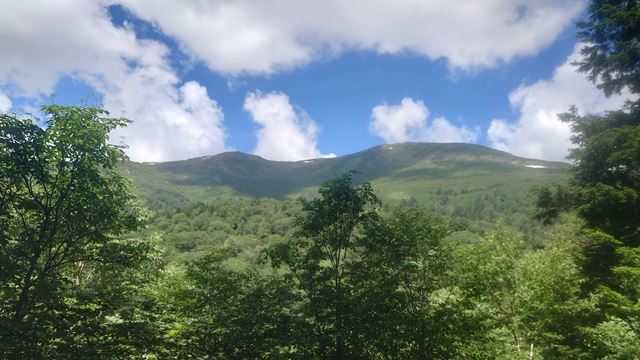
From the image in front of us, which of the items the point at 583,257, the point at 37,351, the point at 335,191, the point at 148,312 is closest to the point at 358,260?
the point at 335,191

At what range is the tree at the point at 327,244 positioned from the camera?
1250cm

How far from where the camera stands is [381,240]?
43.0 feet

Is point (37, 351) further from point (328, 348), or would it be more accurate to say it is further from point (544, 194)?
point (544, 194)

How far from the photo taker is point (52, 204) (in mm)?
11602

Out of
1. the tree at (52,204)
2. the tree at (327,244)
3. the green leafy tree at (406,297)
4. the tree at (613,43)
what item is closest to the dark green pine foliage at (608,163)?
the tree at (613,43)

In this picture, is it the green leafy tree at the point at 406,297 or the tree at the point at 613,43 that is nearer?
the green leafy tree at the point at 406,297

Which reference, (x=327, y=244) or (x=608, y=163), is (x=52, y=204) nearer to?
(x=327, y=244)

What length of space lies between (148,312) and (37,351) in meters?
2.68

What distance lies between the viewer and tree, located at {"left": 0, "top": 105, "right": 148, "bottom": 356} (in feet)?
32.2

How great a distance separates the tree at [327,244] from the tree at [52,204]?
15.5 ft

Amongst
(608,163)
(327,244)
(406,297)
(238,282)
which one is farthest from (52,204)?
(608,163)

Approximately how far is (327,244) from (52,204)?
813 centimetres

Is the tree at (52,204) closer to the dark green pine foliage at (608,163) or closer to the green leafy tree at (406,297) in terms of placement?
the green leafy tree at (406,297)

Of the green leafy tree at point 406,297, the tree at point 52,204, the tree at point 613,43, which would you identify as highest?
the tree at point 613,43
